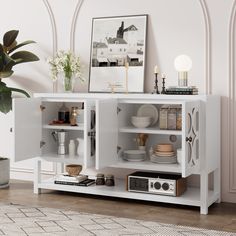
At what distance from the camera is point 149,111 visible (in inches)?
175

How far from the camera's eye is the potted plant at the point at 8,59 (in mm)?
4660

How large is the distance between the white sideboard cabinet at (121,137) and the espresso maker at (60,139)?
5 cm

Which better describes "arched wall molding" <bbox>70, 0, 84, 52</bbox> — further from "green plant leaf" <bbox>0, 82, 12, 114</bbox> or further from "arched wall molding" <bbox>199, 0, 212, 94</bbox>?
"arched wall molding" <bbox>199, 0, 212, 94</bbox>

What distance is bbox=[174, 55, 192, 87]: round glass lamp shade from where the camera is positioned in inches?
163

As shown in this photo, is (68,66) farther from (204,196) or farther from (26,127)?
(204,196)

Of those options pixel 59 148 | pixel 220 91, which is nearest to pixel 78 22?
pixel 59 148

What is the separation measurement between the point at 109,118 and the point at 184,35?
1.01 metres

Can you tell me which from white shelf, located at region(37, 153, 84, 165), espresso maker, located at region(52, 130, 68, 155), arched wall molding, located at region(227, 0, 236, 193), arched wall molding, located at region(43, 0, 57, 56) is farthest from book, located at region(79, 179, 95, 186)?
arched wall molding, located at region(43, 0, 57, 56)

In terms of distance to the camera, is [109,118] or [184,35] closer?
[109,118]

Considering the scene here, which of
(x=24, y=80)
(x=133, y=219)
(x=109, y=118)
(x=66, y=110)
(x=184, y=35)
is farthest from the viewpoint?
(x=24, y=80)

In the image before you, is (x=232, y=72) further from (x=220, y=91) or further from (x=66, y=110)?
(x=66, y=110)

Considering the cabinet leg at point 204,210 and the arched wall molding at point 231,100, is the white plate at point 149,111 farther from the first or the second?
the cabinet leg at point 204,210

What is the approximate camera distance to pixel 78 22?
4844mm

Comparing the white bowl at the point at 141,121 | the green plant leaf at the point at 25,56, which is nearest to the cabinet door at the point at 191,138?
the white bowl at the point at 141,121
